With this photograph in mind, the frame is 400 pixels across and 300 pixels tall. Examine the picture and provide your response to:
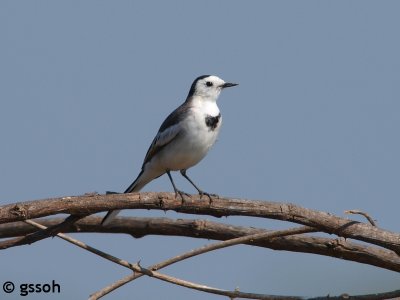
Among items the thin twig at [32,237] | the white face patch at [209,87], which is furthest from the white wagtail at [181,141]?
the thin twig at [32,237]

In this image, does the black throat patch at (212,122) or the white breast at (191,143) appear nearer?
the white breast at (191,143)

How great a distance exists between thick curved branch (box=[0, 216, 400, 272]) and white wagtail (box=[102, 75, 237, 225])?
95cm

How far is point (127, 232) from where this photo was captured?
6.64m

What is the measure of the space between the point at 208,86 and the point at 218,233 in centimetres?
263

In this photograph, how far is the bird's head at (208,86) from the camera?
8.33 meters

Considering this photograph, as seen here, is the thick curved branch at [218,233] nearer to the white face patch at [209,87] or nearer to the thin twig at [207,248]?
the thin twig at [207,248]

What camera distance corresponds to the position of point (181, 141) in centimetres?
757

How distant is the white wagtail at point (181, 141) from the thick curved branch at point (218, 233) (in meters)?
0.95

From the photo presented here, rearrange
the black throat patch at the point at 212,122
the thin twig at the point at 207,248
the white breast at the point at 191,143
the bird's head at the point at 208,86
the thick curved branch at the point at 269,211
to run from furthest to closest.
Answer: the bird's head at the point at 208,86 → the black throat patch at the point at 212,122 → the white breast at the point at 191,143 → the thick curved branch at the point at 269,211 → the thin twig at the point at 207,248

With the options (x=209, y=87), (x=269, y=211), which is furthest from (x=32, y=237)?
(x=209, y=87)

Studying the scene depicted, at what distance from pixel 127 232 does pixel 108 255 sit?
1.29m

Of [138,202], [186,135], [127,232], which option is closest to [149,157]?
[186,135]

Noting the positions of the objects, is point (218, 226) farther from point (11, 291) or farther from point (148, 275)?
point (11, 291)

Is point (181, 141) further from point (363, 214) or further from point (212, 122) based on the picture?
point (363, 214)
